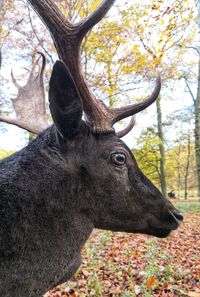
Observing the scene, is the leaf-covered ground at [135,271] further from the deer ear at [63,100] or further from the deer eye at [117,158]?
the deer ear at [63,100]

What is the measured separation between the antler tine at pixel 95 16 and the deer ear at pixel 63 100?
22.7 inches

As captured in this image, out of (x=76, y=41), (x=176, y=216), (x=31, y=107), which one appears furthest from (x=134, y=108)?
(x=31, y=107)

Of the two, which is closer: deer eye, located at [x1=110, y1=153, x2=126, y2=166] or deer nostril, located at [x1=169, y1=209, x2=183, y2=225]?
deer eye, located at [x1=110, y1=153, x2=126, y2=166]

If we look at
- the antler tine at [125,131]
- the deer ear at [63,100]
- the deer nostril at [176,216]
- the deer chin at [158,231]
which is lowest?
the deer chin at [158,231]

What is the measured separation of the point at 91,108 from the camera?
2.27 metres

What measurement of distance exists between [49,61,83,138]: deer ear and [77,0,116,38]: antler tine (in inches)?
22.7

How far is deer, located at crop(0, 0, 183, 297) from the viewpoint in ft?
5.67

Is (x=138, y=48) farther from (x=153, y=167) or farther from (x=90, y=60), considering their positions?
(x=153, y=167)

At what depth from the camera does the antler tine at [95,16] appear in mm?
2197

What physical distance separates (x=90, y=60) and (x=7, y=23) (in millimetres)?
2879

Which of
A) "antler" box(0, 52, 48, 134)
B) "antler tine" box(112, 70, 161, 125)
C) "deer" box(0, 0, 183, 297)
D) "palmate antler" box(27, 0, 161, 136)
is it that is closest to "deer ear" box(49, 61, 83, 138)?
"deer" box(0, 0, 183, 297)

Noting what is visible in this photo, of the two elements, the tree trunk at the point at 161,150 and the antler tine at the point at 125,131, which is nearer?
the antler tine at the point at 125,131

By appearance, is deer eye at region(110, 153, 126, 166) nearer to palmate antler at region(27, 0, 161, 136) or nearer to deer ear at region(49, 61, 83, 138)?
palmate antler at region(27, 0, 161, 136)

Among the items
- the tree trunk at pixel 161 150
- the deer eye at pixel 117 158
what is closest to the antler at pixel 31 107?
the deer eye at pixel 117 158
